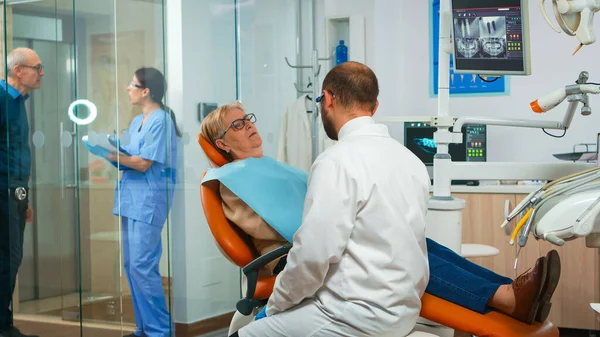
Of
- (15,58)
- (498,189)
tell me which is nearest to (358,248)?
(15,58)

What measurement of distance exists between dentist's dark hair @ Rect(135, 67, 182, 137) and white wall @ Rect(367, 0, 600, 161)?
2.01 meters

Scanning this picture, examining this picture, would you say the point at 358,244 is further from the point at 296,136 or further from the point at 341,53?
the point at 341,53

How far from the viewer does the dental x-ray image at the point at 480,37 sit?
2.94m

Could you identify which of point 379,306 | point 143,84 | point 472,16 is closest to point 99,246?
point 143,84

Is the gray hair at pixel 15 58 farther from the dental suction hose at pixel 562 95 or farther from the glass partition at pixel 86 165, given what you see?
the dental suction hose at pixel 562 95

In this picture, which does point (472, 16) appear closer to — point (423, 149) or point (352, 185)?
point (352, 185)

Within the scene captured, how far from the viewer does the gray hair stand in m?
3.11

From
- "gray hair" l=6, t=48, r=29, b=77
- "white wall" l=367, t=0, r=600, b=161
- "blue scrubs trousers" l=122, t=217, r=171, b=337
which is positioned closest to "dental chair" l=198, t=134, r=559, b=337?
"blue scrubs trousers" l=122, t=217, r=171, b=337

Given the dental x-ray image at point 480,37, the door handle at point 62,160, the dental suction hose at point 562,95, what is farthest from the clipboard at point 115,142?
the dental suction hose at point 562,95

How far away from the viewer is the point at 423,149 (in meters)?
4.79

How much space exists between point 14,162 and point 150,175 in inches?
23.5

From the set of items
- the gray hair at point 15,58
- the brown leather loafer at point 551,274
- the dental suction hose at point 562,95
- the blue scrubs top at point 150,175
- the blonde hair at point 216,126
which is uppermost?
the gray hair at point 15,58

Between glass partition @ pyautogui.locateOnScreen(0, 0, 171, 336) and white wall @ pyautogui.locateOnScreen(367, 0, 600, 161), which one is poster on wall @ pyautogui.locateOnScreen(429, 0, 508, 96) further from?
glass partition @ pyautogui.locateOnScreen(0, 0, 171, 336)

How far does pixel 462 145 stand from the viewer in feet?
15.4
